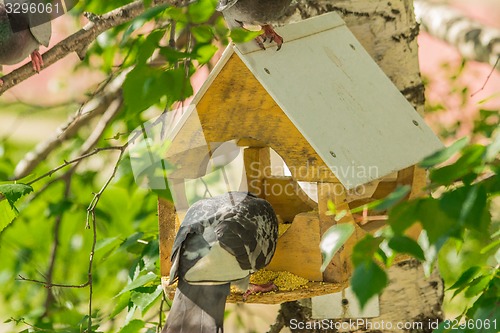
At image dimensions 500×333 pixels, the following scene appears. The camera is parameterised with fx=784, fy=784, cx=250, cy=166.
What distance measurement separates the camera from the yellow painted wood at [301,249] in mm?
2104

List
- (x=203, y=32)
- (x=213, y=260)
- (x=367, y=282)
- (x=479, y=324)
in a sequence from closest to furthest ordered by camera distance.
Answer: (x=367, y=282) < (x=479, y=324) < (x=213, y=260) < (x=203, y=32)

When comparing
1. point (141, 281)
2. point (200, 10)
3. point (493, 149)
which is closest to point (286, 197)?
point (141, 281)

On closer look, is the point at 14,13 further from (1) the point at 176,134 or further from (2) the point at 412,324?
(2) the point at 412,324

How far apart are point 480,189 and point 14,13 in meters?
2.04

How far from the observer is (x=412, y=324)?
8.73 feet

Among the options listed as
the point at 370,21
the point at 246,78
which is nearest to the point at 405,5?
the point at 370,21

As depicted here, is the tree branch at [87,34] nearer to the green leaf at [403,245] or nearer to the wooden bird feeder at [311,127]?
the wooden bird feeder at [311,127]

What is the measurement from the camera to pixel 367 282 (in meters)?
1.17

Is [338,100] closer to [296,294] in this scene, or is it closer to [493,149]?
[296,294]

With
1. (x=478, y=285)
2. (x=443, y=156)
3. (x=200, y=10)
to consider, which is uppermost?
(x=200, y=10)

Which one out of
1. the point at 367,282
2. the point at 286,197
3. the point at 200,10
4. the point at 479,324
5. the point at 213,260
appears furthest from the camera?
the point at 286,197

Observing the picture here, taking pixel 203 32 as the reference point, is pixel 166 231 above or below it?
below

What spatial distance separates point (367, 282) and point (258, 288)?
908 mm

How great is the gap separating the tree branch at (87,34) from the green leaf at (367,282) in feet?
4.02
